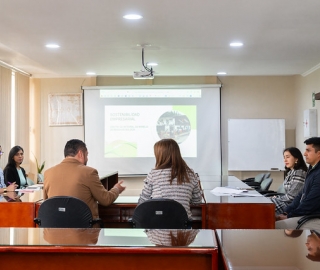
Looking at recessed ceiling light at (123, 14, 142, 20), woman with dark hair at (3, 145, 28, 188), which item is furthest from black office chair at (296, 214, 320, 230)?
woman with dark hair at (3, 145, 28, 188)

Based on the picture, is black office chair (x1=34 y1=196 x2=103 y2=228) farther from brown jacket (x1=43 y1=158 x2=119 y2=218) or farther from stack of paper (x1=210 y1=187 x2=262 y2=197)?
stack of paper (x1=210 y1=187 x2=262 y2=197)

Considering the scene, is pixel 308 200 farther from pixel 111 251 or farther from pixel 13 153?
pixel 13 153

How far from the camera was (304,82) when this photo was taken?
8383 millimetres

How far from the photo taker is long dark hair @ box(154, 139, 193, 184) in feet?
11.4

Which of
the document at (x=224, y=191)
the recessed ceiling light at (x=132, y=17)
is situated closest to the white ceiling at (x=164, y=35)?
the recessed ceiling light at (x=132, y=17)

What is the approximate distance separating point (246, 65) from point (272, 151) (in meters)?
1.91

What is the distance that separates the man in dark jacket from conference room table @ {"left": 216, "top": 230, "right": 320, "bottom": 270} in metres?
1.89

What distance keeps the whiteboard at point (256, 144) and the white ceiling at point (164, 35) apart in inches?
43.1

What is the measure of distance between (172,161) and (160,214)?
49cm

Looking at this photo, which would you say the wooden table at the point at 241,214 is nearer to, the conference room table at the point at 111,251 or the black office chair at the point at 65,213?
the black office chair at the point at 65,213

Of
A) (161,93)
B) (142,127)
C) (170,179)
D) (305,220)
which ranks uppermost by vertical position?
(161,93)

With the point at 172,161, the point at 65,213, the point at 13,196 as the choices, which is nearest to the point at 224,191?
the point at 172,161

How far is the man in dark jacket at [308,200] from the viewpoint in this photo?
13.1ft

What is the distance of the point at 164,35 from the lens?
5.46 metres
